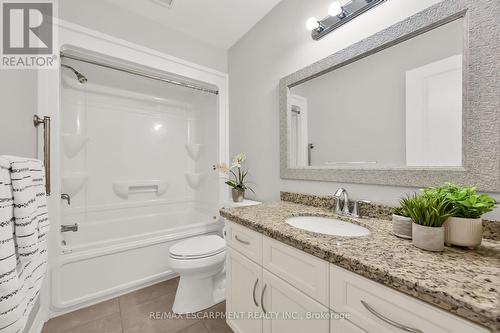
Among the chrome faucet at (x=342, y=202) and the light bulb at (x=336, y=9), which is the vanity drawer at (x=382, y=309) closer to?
the chrome faucet at (x=342, y=202)

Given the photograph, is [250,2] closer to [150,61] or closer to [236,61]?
[236,61]

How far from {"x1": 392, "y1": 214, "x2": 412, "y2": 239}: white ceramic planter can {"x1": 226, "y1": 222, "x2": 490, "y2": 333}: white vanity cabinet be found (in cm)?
31

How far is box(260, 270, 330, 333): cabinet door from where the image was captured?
0.74 meters

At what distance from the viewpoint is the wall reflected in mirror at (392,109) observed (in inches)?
34.7

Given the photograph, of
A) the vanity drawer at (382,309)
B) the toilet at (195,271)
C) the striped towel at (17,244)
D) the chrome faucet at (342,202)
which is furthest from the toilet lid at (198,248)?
the vanity drawer at (382,309)

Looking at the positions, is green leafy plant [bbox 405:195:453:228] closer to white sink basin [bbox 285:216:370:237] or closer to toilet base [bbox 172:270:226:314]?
white sink basin [bbox 285:216:370:237]

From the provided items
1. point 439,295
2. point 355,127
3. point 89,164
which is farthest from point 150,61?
point 439,295

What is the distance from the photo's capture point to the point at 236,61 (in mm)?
2227

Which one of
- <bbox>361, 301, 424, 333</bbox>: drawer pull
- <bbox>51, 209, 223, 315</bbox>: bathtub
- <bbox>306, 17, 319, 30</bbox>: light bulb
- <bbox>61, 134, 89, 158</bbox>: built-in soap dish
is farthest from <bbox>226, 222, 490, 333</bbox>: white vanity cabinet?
<bbox>61, 134, 89, 158</bbox>: built-in soap dish

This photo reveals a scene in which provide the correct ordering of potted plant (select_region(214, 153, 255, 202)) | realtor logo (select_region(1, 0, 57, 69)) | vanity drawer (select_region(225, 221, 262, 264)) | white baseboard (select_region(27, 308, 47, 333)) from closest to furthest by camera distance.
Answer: vanity drawer (select_region(225, 221, 262, 264)) → white baseboard (select_region(27, 308, 47, 333)) → realtor logo (select_region(1, 0, 57, 69)) → potted plant (select_region(214, 153, 255, 202))

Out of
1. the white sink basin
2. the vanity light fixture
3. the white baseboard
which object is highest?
the vanity light fixture

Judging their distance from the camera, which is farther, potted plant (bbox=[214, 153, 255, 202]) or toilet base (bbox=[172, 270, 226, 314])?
potted plant (bbox=[214, 153, 255, 202])

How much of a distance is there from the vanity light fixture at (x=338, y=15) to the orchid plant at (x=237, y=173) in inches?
43.8

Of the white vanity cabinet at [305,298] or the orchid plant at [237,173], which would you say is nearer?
the white vanity cabinet at [305,298]
